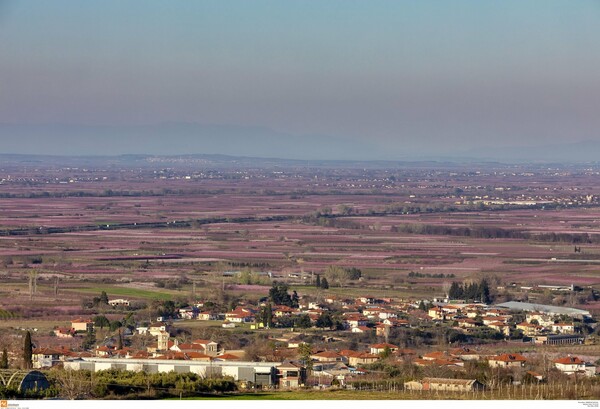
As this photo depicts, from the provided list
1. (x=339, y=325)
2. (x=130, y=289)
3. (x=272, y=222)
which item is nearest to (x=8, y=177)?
(x=272, y=222)

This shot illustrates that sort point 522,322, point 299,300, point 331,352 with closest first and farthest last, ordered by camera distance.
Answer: point 331,352 → point 522,322 → point 299,300

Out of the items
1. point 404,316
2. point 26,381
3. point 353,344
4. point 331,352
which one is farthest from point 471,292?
point 26,381

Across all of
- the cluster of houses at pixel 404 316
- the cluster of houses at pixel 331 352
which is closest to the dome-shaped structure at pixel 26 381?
the cluster of houses at pixel 331 352

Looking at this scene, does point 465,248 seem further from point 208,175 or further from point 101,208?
point 208,175

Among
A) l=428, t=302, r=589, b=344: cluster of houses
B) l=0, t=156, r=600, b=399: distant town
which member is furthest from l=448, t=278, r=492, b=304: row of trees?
l=428, t=302, r=589, b=344: cluster of houses

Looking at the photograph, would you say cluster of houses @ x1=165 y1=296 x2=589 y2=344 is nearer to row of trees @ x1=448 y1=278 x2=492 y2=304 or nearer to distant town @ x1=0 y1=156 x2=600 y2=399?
distant town @ x1=0 y1=156 x2=600 y2=399

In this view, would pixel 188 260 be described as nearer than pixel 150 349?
No

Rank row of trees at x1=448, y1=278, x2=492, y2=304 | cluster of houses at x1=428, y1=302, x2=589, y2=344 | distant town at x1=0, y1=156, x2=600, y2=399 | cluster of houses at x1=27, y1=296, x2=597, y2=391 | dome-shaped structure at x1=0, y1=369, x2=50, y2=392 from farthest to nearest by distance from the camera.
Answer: row of trees at x1=448, y1=278, x2=492, y2=304 < cluster of houses at x1=428, y1=302, x2=589, y2=344 < cluster of houses at x1=27, y1=296, x2=597, y2=391 < distant town at x1=0, y1=156, x2=600, y2=399 < dome-shaped structure at x1=0, y1=369, x2=50, y2=392

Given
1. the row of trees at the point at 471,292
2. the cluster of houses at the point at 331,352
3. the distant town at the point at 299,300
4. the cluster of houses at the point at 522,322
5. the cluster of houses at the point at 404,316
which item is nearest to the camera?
the distant town at the point at 299,300

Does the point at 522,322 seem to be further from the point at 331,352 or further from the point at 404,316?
the point at 331,352

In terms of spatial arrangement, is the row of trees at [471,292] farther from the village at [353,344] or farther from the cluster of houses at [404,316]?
the cluster of houses at [404,316]

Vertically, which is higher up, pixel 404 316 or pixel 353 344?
pixel 353 344
